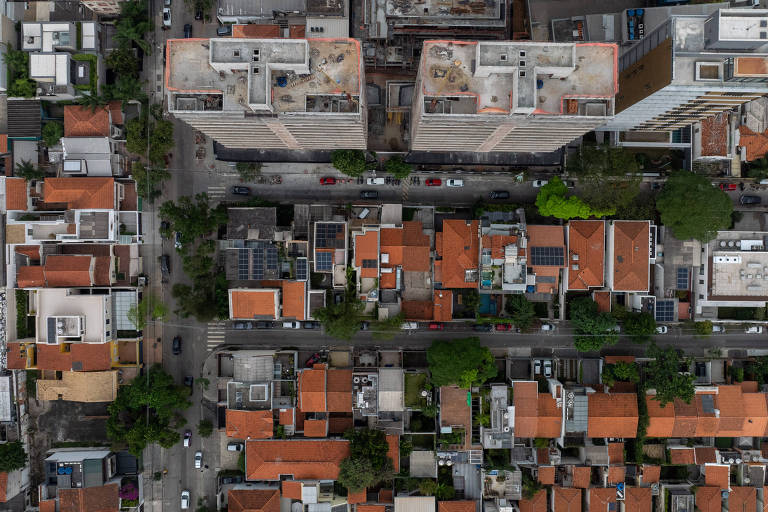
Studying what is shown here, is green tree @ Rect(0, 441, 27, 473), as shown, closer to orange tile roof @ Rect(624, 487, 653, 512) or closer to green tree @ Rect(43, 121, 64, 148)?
green tree @ Rect(43, 121, 64, 148)

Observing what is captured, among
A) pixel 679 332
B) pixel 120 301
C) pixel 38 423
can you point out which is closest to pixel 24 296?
pixel 120 301

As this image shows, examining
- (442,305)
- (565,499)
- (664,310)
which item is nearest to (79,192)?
(442,305)

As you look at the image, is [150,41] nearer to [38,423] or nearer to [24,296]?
[24,296]

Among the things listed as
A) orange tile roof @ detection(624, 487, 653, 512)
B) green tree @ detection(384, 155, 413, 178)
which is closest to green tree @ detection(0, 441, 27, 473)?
green tree @ detection(384, 155, 413, 178)

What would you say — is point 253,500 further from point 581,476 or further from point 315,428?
point 581,476

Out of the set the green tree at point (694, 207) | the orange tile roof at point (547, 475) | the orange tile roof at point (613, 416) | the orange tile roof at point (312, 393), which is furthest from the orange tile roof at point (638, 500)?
the orange tile roof at point (312, 393)

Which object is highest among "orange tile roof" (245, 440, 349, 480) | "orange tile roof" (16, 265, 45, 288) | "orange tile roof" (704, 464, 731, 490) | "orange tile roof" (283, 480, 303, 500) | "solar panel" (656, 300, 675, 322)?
"orange tile roof" (16, 265, 45, 288)

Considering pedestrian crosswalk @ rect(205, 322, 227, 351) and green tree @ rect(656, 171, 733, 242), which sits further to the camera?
pedestrian crosswalk @ rect(205, 322, 227, 351)
